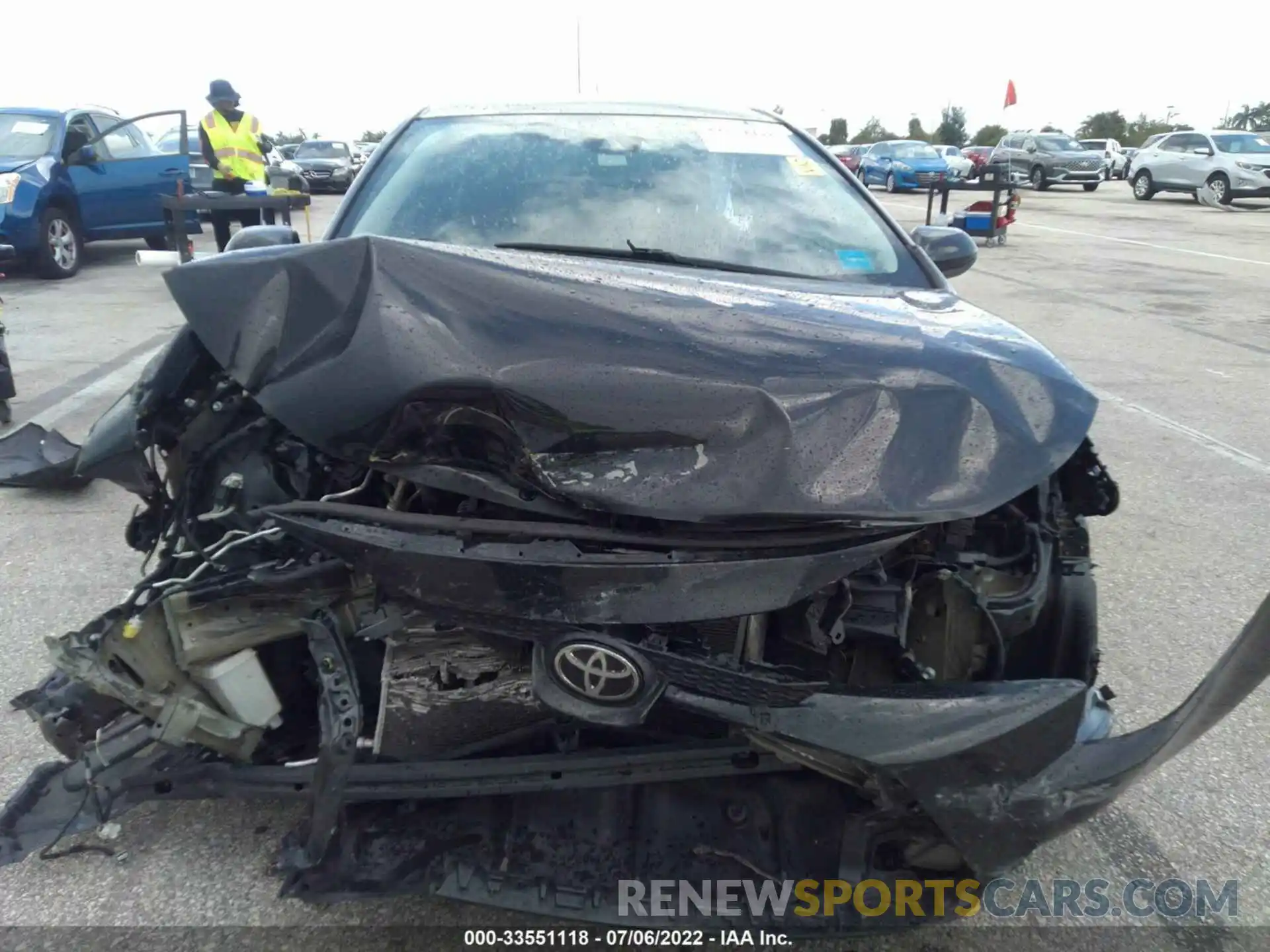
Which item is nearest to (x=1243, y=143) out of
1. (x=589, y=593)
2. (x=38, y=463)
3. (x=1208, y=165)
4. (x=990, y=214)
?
(x=1208, y=165)

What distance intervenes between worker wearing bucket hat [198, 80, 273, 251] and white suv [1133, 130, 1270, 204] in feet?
70.0

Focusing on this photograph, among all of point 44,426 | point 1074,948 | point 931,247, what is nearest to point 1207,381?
point 931,247

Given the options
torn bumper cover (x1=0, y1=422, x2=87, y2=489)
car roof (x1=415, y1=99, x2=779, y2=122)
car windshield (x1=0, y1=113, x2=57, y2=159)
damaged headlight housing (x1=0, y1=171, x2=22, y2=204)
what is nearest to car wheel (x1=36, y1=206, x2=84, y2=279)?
damaged headlight housing (x1=0, y1=171, x2=22, y2=204)

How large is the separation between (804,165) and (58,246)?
31.9ft

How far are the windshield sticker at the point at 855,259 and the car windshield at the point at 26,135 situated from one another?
32.8 ft

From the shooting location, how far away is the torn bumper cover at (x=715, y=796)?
1.61m

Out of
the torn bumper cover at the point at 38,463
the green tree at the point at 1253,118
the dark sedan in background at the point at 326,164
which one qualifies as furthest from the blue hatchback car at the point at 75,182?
the green tree at the point at 1253,118

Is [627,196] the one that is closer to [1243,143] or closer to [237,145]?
[237,145]

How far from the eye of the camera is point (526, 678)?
1860 millimetres

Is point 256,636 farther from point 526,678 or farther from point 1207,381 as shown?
point 1207,381

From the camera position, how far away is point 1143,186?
2422 cm

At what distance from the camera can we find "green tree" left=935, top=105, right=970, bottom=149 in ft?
178

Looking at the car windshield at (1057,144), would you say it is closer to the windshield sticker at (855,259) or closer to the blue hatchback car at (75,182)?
the blue hatchback car at (75,182)

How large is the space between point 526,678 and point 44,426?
488 cm
